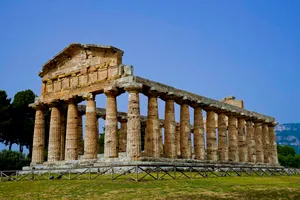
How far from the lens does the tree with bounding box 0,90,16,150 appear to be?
2232 inches

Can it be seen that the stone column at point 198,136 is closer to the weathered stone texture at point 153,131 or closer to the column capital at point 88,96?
the weathered stone texture at point 153,131

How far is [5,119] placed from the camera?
57.4 metres

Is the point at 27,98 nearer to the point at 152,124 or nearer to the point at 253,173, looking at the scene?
the point at 152,124

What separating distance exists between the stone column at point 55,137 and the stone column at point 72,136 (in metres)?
2.35

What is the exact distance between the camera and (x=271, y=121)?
187ft

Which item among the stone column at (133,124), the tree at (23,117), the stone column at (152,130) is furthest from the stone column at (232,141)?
the tree at (23,117)

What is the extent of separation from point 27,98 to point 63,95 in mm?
24912

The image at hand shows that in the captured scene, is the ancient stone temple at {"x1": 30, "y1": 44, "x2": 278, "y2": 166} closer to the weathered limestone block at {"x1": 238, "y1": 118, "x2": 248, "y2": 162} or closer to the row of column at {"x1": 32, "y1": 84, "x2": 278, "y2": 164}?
the row of column at {"x1": 32, "y1": 84, "x2": 278, "y2": 164}

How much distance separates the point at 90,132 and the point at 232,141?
1978 centimetres

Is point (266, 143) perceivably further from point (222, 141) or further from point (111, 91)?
point (111, 91)

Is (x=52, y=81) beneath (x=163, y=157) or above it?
above

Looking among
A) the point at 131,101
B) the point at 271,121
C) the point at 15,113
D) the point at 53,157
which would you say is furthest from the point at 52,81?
the point at 271,121

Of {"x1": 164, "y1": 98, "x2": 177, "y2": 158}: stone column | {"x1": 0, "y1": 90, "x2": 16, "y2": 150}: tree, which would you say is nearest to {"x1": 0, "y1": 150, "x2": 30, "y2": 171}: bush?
{"x1": 0, "y1": 90, "x2": 16, "y2": 150}: tree

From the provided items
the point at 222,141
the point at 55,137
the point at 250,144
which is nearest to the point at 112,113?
the point at 55,137
